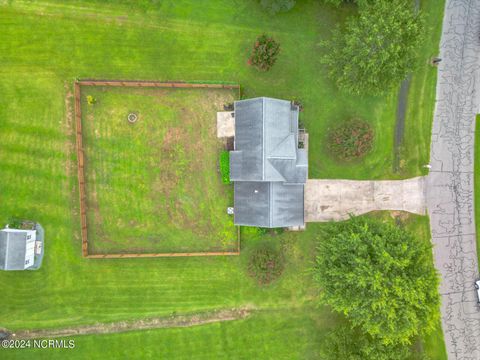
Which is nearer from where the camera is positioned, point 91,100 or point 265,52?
point 265,52

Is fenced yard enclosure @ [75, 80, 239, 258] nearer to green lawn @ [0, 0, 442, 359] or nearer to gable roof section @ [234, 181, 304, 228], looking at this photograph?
green lawn @ [0, 0, 442, 359]

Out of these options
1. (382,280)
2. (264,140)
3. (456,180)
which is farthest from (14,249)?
(456,180)

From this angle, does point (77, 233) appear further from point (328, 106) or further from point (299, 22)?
point (299, 22)

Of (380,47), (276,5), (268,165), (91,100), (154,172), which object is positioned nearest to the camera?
(380,47)

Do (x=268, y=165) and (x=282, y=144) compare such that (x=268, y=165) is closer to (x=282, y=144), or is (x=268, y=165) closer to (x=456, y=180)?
(x=282, y=144)

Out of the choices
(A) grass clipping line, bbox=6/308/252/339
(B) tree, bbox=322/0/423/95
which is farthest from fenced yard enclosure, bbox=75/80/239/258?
(B) tree, bbox=322/0/423/95
